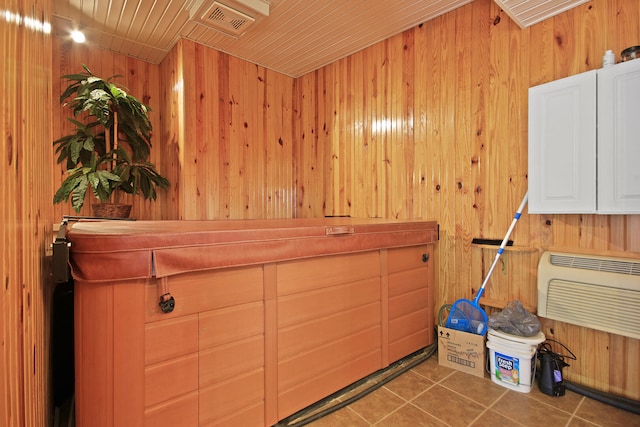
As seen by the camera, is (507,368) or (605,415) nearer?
(605,415)

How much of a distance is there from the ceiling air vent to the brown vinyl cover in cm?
187

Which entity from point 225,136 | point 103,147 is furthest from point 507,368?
point 103,147

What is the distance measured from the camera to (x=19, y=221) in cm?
67

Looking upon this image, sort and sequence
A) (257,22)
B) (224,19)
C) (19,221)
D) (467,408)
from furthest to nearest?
(257,22) < (224,19) < (467,408) < (19,221)

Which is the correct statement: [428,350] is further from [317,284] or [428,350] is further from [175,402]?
[175,402]

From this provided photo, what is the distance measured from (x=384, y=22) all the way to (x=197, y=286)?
263cm

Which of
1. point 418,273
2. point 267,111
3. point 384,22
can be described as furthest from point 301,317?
point 267,111

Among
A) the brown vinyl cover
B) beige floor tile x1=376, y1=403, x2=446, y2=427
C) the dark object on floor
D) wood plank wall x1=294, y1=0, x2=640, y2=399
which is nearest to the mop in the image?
wood plank wall x1=294, y1=0, x2=640, y2=399

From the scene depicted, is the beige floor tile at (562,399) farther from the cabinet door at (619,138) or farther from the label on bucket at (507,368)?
the cabinet door at (619,138)

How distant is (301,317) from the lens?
65.7 inches

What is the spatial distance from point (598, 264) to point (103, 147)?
12.4 feet

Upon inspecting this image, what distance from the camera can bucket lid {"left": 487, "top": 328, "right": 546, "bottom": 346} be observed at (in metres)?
1.89

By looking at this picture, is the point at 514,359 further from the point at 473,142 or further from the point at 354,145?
the point at 354,145

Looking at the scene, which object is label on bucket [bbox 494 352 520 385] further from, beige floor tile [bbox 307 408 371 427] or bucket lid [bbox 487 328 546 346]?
beige floor tile [bbox 307 408 371 427]
